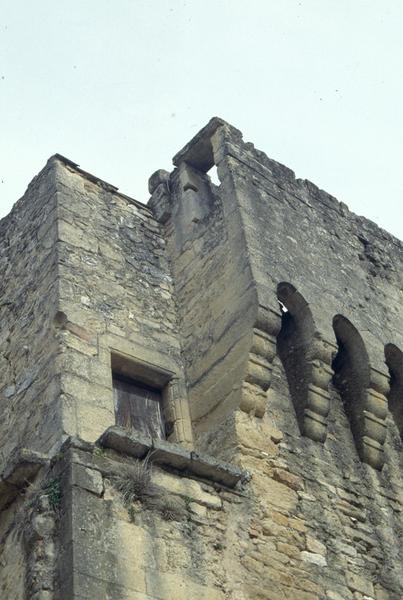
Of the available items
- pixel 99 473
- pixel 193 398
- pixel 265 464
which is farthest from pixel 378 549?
pixel 99 473

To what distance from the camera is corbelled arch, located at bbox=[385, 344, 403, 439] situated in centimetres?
949

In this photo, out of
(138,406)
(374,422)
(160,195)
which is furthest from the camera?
(160,195)

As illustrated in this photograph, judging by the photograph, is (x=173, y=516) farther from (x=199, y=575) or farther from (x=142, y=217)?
(x=142, y=217)

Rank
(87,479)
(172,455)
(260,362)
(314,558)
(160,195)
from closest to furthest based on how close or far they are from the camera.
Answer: (87,479), (172,455), (314,558), (260,362), (160,195)

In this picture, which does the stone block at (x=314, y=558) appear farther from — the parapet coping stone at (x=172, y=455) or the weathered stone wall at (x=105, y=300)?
the weathered stone wall at (x=105, y=300)

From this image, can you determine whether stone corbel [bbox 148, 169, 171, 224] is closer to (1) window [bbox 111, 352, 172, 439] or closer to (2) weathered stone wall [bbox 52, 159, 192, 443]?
(2) weathered stone wall [bbox 52, 159, 192, 443]

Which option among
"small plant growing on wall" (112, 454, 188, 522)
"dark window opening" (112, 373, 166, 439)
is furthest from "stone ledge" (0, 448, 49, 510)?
"dark window opening" (112, 373, 166, 439)

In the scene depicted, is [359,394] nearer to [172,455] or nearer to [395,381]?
[395,381]

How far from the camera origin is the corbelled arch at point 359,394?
340 inches

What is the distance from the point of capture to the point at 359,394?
8914 mm

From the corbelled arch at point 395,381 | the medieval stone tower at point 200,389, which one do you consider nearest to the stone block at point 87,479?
the medieval stone tower at point 200,389

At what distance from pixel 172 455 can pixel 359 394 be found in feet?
8.07

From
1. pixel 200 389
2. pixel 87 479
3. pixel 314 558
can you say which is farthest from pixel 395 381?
pixel 87 479

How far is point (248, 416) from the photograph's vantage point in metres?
7.87
